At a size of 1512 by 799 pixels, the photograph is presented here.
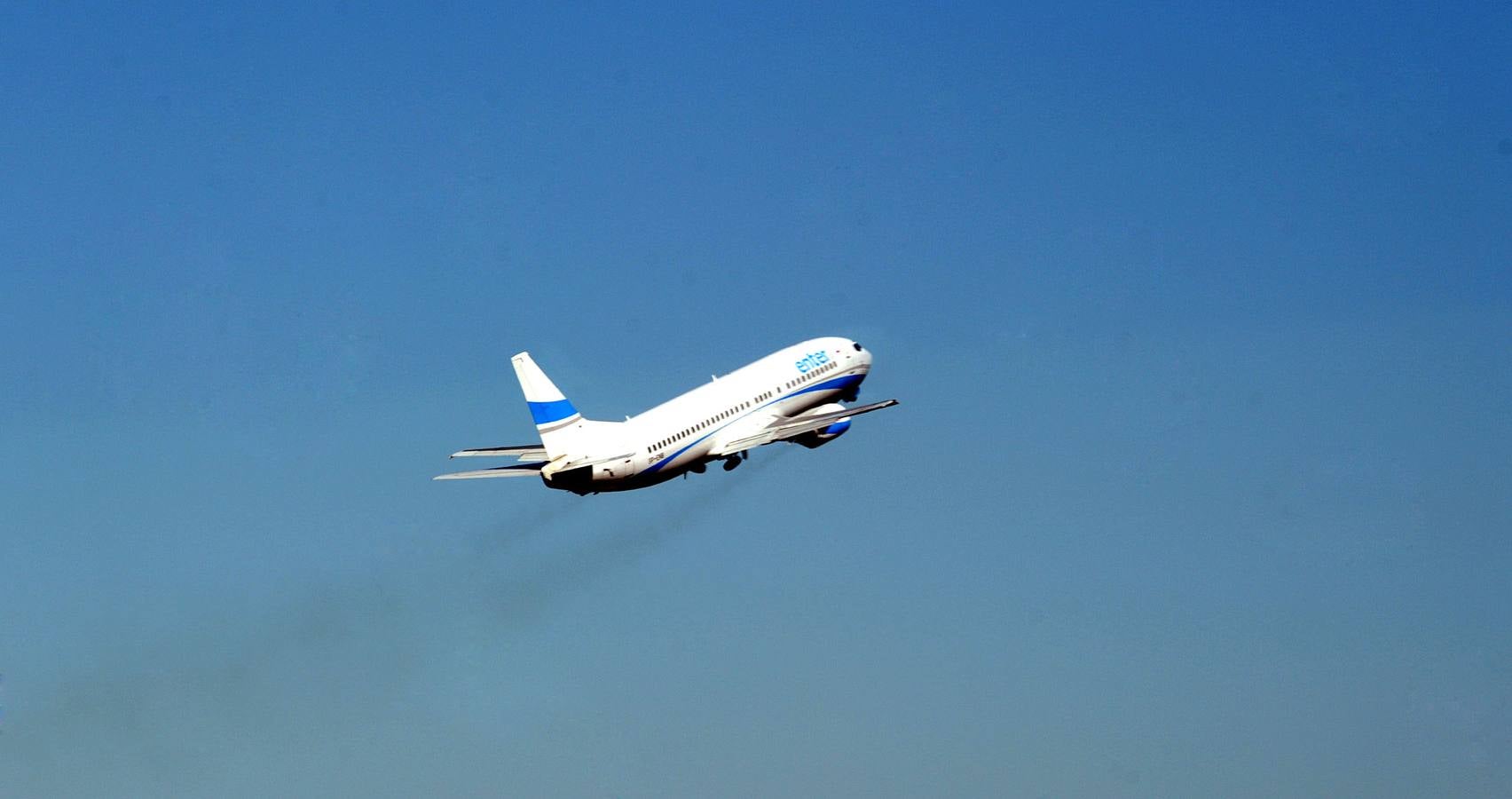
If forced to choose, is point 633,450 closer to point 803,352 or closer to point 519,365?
point 519,365

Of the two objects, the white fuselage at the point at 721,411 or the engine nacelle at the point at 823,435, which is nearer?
the white fuselage at the point at 721,411

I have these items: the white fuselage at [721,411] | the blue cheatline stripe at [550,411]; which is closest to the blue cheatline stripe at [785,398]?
the white fuselage at [721,411]

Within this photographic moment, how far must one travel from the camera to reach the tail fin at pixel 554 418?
105 meters

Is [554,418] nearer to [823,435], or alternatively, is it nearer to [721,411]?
[721,411]

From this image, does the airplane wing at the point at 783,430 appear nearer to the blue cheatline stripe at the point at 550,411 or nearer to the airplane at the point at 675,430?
the airplane at the point at 675,430

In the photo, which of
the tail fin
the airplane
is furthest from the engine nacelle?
the tail fin

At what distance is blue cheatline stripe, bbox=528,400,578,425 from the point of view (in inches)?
4151

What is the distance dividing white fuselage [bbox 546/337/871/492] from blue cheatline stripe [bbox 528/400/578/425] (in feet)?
6.54

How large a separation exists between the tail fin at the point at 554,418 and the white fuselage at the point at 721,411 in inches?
39.3

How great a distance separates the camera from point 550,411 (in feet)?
346

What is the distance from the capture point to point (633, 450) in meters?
105

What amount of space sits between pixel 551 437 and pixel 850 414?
54.0 feet

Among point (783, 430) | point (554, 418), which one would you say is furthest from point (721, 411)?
point (554, 418)

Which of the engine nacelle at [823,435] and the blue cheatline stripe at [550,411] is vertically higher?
the engine nacelle at [823,435]
